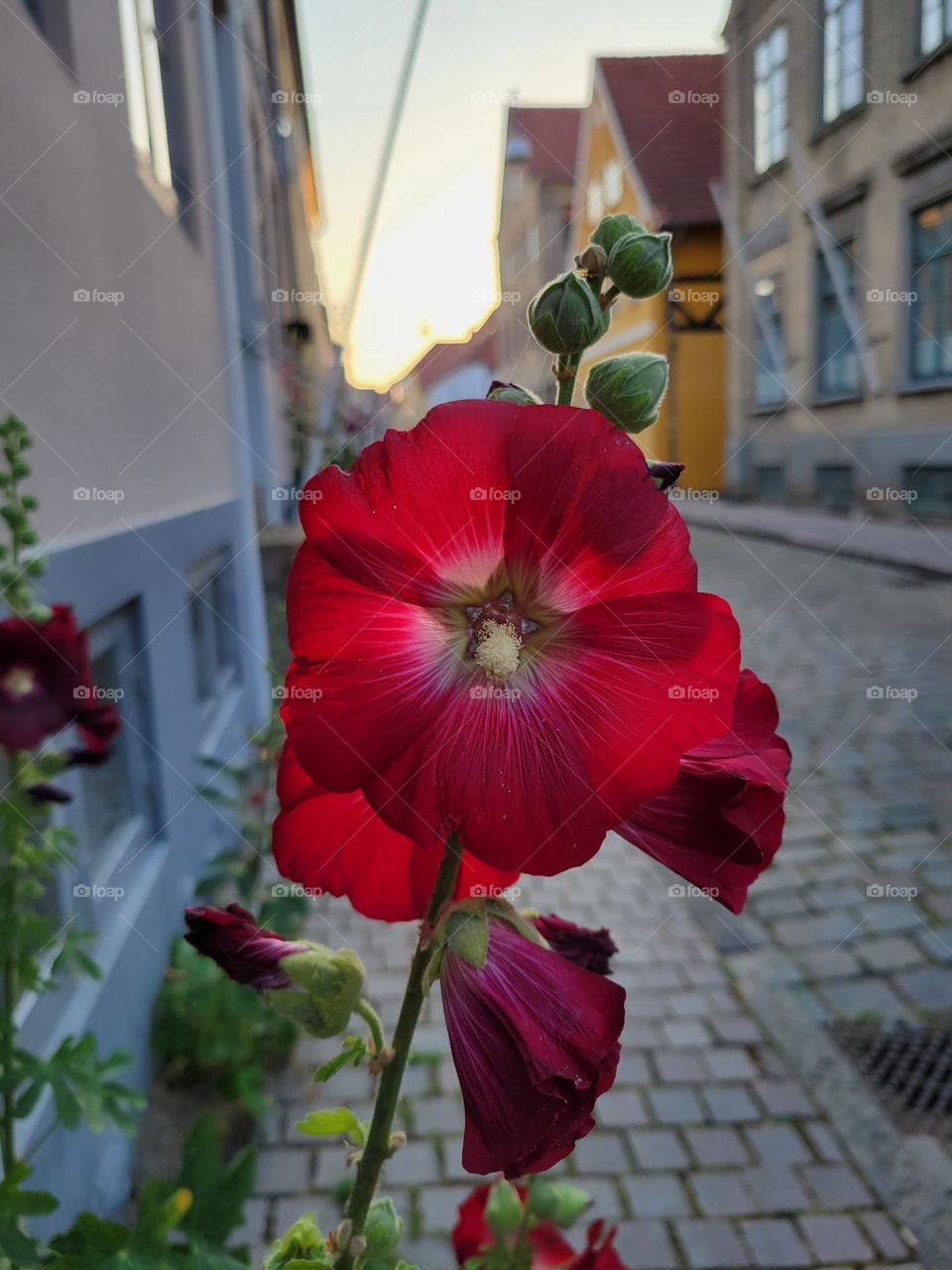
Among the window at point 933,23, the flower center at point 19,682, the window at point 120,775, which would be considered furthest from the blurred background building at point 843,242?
the flower center at point 19,682

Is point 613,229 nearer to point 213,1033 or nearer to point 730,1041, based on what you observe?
point 213,1033

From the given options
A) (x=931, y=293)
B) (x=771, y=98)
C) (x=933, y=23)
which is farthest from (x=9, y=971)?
→ (x=931, y=293)

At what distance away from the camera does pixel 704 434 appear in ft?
11.4

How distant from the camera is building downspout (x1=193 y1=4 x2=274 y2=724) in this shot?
3604 mm

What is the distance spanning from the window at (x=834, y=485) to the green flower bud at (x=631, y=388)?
6377 mm

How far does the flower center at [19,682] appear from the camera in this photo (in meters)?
1.22

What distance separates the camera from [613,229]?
25.0 inches

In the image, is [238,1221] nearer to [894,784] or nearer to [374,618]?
[374,618]

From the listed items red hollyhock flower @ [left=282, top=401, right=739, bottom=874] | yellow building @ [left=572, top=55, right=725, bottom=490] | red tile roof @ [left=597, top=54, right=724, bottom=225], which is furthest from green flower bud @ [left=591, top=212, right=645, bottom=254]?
red tile roof @ [left=597, top=54, right=724, bottom=225]

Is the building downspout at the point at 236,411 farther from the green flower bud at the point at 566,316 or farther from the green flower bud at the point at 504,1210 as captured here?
the green flower bud at the point at 566,316

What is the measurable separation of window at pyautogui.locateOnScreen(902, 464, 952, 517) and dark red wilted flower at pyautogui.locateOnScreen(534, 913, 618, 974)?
5.78 meters

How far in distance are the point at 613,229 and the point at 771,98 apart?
3.16 meters

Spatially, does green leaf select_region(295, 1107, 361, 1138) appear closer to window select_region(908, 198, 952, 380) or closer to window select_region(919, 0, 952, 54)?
window select_region(919, 0, 952, 54)

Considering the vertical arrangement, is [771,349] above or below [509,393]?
above
